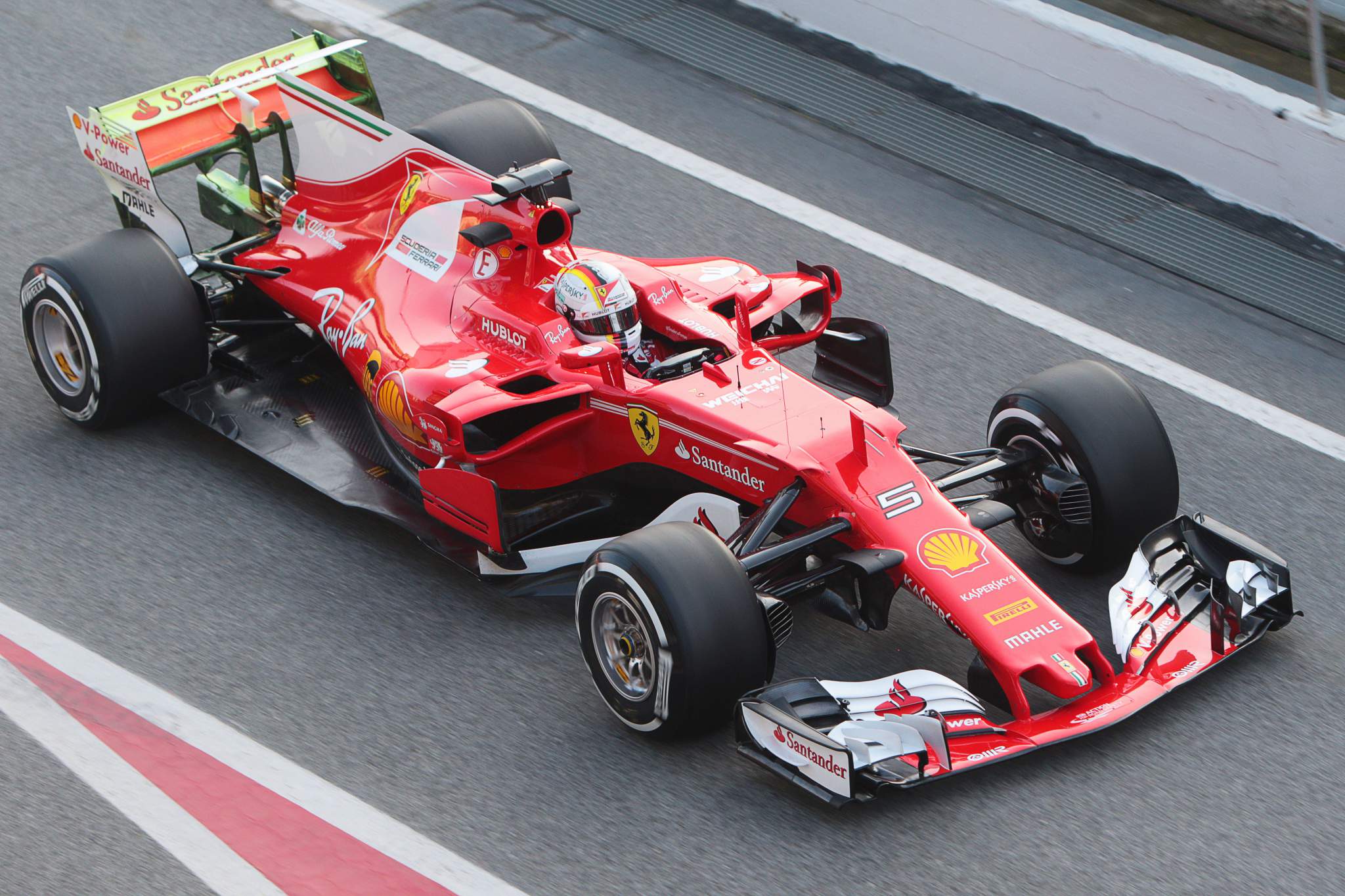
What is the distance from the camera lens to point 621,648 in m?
5.49

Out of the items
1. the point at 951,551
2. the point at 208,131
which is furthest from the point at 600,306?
the point at 208,131

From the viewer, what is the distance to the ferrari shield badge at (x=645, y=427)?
5.94 m

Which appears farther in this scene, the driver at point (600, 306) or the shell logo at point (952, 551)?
the driver at point (600, 306)

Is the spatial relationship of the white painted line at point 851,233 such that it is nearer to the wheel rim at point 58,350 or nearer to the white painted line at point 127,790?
the wheel rim at point 58,350

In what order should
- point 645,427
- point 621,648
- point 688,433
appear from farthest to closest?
point 645,427 → point 688,433 → point 621,648

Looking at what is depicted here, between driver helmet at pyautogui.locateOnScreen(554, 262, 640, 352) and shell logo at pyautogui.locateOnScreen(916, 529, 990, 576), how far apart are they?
4.75ft

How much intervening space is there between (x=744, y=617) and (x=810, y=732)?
0.44 metres

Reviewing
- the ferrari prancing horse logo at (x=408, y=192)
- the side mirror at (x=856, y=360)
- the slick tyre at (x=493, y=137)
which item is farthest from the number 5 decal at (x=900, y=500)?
the slick tyre at (x=493, y=137)

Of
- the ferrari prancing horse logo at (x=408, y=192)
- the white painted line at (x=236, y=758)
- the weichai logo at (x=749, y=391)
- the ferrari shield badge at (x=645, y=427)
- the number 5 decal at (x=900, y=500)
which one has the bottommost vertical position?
the white painted line at (x=236, y=758)

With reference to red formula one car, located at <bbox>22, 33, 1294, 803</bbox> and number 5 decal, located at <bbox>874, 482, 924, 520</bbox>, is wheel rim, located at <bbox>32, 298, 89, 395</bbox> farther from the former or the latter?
number 5 decal, located at <bbox>874, 482, 924, 520</bbox>

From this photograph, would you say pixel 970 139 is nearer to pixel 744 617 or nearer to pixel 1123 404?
pixel 1123 404

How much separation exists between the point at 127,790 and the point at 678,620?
A: 1.94 meters

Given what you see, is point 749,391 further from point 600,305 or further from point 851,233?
point 851,233

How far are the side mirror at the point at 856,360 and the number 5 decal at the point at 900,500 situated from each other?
3.22ft
